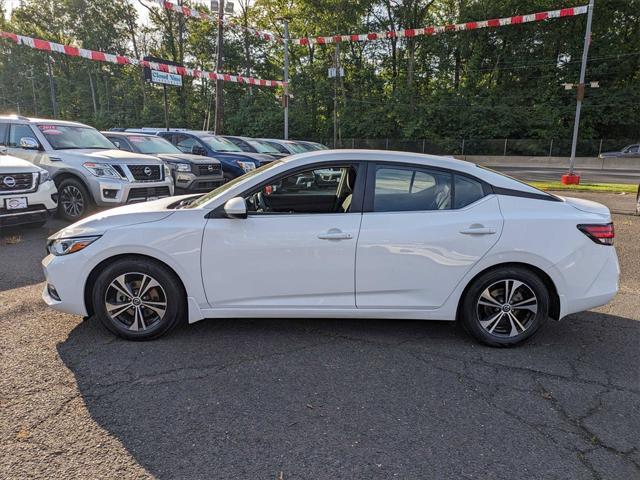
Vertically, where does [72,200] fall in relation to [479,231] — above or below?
below

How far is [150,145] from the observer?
11414mm

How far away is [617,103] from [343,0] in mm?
21840

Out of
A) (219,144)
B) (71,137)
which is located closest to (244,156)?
(219,144)

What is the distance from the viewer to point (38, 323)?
399cm

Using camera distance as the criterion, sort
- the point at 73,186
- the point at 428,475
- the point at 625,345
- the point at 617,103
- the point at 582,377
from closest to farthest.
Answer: the point at 428,475 < the point at 582,377 < the point at 625,345 < the point at 73,186 < the point at 617,103

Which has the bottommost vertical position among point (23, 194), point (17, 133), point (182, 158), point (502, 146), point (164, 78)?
point (23, 194)

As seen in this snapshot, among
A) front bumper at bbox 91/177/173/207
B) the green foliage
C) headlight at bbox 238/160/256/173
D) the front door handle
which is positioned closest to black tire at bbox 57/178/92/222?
front bumper at bbox 91/177/173/207

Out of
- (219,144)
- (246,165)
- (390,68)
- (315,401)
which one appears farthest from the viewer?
(390,68)

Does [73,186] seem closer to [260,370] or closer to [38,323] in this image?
[38,323]

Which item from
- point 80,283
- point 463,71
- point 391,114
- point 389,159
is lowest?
point 80,283

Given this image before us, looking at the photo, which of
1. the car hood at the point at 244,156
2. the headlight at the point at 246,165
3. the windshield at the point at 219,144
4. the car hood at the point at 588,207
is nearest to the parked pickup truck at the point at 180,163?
the headlight at the point at 246,165

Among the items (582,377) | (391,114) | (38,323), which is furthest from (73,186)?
(391,114)

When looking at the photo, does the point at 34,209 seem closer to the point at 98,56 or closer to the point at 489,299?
the point at 489,299

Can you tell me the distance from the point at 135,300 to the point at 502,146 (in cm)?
3478
